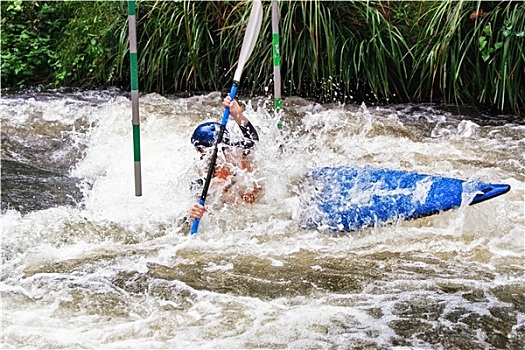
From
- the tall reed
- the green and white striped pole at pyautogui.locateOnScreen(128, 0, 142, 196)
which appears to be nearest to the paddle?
the green and white striped pole at pyautogui.locateOnScreen(128, 0, 142, 196)

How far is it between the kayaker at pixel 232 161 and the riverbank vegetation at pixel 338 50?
2.31m

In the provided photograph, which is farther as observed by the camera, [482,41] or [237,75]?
[482,41]

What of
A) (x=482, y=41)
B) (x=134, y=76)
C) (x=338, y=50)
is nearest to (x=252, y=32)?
(x=134, y=76)

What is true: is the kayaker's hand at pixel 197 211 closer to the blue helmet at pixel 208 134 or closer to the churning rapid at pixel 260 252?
the churning rapid at pixel 260 252

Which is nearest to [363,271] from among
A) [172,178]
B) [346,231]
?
[346,231]

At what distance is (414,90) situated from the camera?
21.7 feet

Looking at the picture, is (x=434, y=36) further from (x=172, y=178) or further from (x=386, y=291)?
(x=386, y=291)

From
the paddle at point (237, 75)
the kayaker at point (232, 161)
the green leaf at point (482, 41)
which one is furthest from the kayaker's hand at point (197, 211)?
the green leaf at point (482, 41)

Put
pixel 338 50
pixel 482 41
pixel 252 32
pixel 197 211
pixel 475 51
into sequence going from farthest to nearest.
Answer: pixel 338 50 < pixel 475 51 < pixel 482 41 < pixel 252 32 < pixel 197 211

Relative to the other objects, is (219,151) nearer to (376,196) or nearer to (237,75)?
(237,75)

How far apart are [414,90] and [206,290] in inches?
152

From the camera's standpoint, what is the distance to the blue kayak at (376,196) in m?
3.79

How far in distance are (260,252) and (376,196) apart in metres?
0.72

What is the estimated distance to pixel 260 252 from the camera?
369 centimetres
